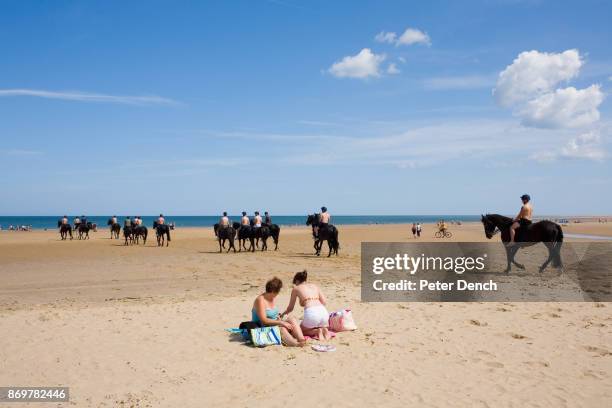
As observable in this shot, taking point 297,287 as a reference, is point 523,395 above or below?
below

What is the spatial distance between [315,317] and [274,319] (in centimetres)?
78

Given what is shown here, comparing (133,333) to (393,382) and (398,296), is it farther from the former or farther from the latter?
(398,296)

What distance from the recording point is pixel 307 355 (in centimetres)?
798

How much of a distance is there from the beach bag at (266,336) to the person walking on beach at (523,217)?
10.5m

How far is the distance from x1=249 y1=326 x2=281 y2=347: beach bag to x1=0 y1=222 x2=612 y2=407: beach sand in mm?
204

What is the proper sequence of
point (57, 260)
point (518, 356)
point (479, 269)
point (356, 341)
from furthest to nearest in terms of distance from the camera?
point (57, 260) → point (479, 269) → point (356, 341) → point (518, 356)

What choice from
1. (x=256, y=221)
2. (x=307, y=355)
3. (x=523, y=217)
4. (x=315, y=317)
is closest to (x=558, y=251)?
(x=523, y=217)

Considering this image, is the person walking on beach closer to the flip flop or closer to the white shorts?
the white shorts

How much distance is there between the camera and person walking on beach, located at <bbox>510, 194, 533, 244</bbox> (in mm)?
15812

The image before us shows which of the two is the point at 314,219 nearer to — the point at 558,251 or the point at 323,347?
the point at 558,251

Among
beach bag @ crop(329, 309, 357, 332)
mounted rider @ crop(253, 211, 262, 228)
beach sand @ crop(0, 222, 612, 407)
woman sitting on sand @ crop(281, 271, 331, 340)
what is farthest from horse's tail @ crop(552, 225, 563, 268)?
mounted rider @ crop(253, 211, 262, 228)

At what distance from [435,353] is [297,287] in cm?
261

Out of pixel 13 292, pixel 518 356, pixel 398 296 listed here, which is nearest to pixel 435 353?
pixel 518 356

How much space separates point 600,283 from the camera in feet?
46.3
